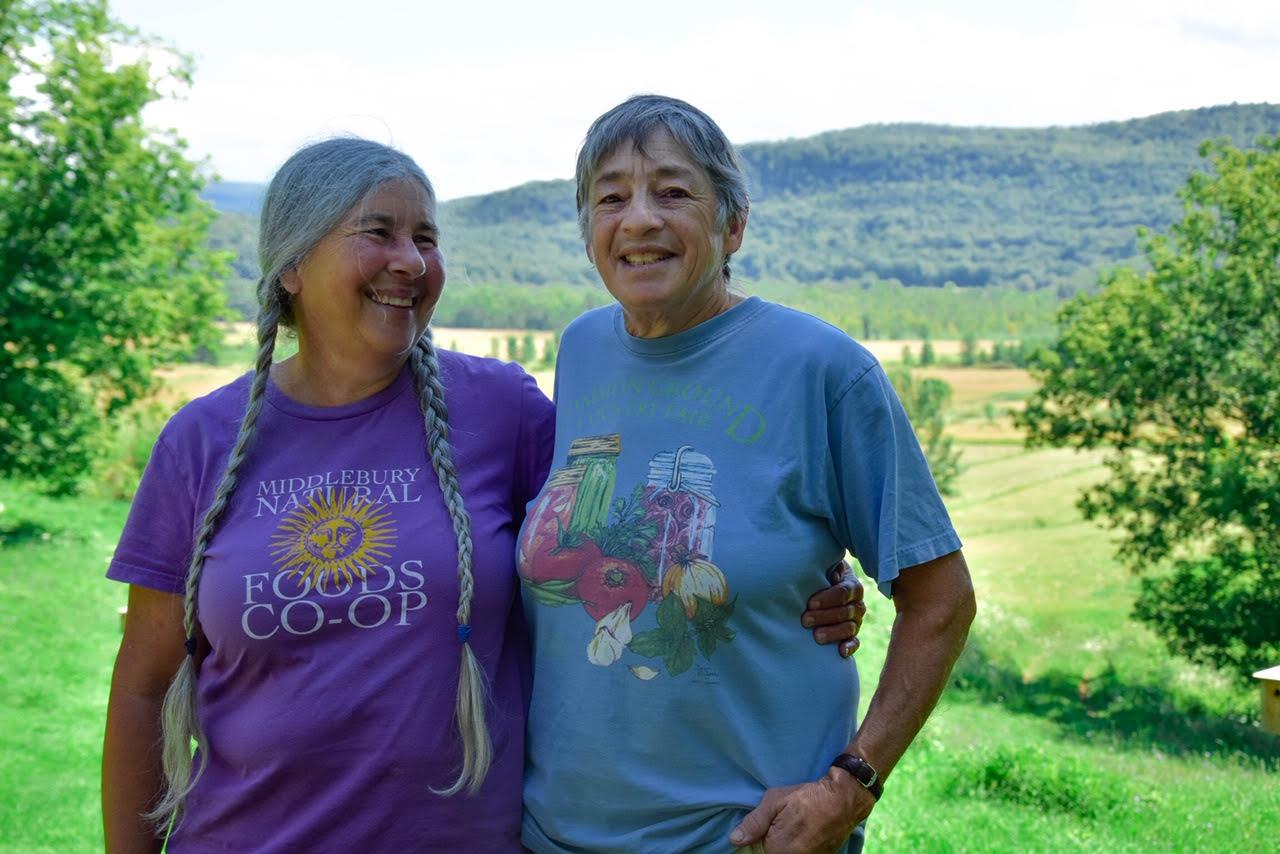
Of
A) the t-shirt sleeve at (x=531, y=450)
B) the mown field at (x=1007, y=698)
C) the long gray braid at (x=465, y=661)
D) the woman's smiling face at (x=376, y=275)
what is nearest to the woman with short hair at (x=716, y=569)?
the long gray braid at (x=465, y=661)

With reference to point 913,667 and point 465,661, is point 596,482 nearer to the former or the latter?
point 465,661

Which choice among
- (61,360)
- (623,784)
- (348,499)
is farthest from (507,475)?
(61,360)

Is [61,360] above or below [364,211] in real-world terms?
below

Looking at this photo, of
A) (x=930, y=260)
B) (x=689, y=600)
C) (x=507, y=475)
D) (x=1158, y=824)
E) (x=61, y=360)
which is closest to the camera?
(x=689, y=600)

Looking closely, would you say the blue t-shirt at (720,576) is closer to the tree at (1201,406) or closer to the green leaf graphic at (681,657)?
the green leaf graphic at (681,657)

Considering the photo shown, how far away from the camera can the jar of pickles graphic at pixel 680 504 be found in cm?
179

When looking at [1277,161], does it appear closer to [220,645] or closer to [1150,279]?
[1150,279]

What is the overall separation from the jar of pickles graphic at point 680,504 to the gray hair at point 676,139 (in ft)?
1.30

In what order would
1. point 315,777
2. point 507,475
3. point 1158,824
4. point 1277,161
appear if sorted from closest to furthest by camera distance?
point 315,777 < point 507,475 < point 1158,824 < point 1277,161

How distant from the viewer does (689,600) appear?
5.83 ft

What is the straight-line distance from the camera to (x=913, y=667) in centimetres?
180

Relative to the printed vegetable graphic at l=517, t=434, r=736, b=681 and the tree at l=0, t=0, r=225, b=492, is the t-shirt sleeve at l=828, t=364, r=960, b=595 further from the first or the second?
the tree at l=0, t=0, r=225, b=492

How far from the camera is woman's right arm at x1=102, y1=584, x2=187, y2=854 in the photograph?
82.1 inches

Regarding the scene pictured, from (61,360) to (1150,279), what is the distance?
9.34 m
